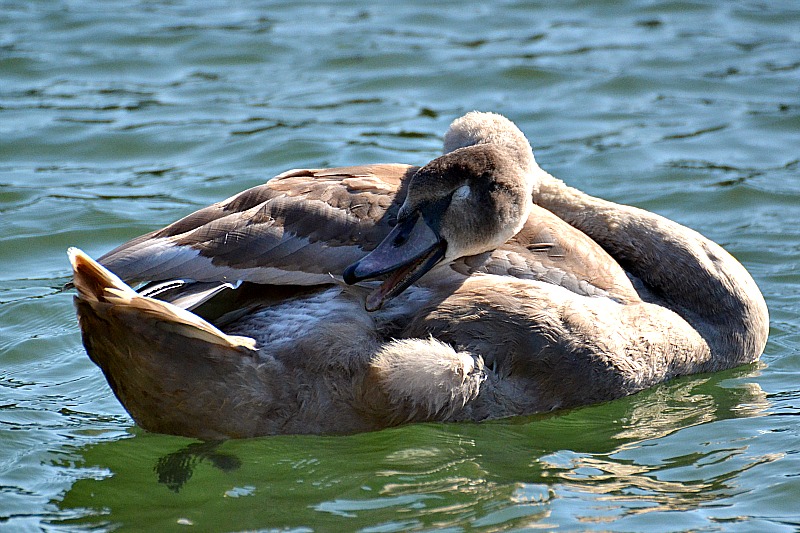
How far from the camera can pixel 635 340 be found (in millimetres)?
5836

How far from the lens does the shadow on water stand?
4.88 metres

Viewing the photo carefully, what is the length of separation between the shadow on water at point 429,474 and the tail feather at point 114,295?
0.66 meters

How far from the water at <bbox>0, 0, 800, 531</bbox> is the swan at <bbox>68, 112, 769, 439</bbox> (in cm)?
19

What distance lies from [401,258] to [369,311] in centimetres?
29

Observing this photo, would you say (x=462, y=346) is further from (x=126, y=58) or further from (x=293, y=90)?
(x=126, y=58)

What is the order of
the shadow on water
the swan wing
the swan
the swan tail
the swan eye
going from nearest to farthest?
1. the shadow on water
2. the swan tail
3. the swan
4. the swan wing
5. the swan eye

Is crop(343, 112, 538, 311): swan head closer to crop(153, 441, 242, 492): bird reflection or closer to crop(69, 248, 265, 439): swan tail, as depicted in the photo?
crop(69, 248, 265, 439): swan tail

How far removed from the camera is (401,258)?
5.38 m

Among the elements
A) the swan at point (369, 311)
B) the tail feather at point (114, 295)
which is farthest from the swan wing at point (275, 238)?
the tail feather at point (114, 295)

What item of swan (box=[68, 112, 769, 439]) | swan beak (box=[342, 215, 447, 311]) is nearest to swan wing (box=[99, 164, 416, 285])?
swan (box=[68, 112, 769, 439])

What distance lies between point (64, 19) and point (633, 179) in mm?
6525

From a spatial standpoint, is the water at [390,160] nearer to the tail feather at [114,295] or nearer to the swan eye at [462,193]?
the tail feather at [114,295]

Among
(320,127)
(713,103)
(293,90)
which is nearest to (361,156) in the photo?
(320,127)

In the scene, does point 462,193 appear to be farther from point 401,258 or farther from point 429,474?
point 429,474
